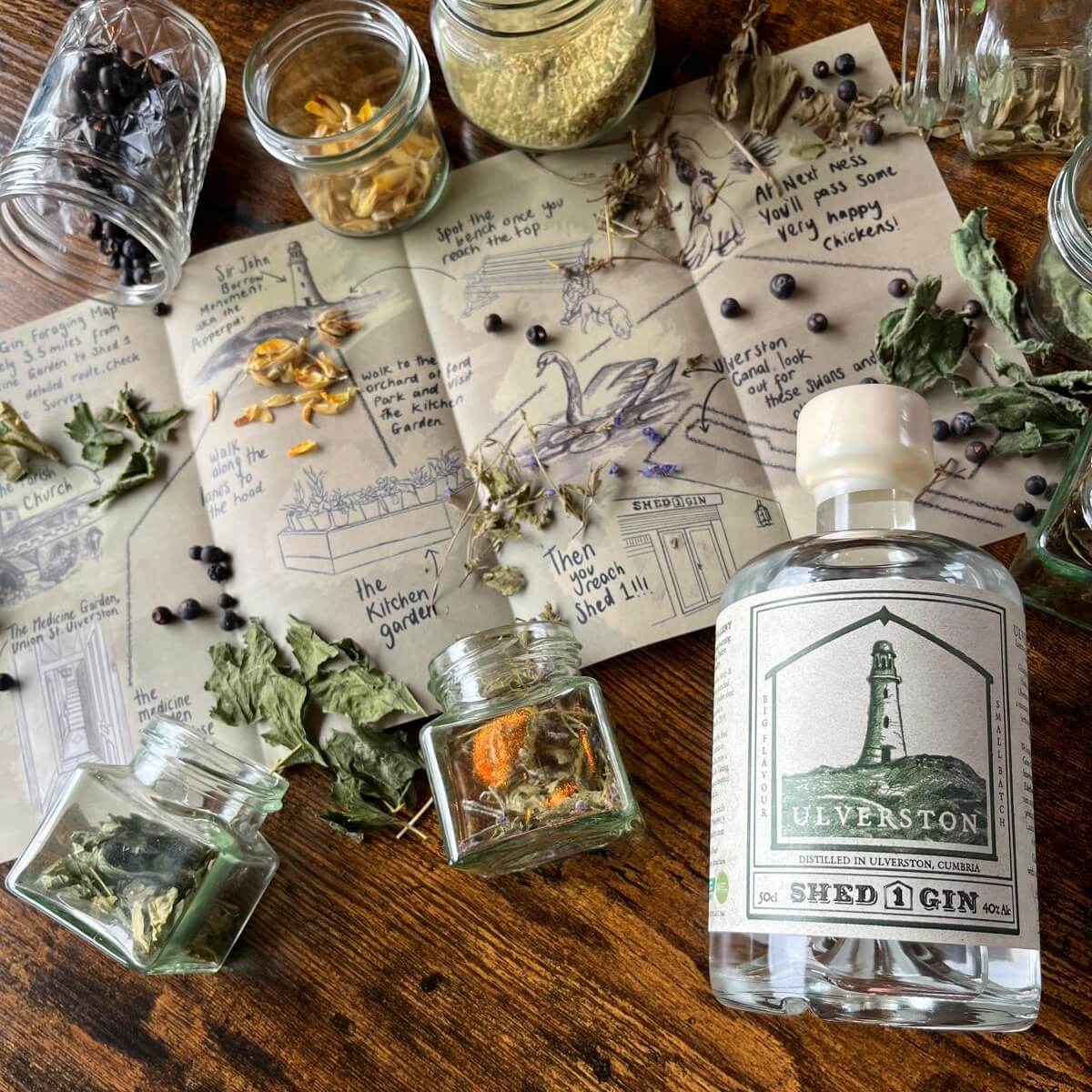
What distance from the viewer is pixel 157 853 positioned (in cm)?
86

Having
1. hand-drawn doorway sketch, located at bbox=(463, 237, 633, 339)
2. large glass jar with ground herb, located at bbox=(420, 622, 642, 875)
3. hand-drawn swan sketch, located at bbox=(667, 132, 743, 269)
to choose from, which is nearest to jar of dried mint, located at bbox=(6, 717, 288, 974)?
large glass jar with ground herb, located at bbox=(420, 622, 642, 875)

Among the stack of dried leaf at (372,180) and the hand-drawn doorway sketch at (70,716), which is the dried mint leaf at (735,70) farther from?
the hand-drawn doorway sketch at (70,716)

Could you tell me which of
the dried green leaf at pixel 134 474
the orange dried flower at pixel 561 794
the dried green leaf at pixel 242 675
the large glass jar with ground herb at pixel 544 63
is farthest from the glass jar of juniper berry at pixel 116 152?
the orange dried flower at pixel 561 794

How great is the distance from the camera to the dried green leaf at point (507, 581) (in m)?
0.96

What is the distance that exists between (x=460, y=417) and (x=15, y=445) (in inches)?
18.0

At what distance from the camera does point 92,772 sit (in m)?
0.89

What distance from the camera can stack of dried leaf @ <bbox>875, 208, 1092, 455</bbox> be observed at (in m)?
0.91

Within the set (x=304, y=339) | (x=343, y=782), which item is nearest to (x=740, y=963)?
(x=343, y=782)

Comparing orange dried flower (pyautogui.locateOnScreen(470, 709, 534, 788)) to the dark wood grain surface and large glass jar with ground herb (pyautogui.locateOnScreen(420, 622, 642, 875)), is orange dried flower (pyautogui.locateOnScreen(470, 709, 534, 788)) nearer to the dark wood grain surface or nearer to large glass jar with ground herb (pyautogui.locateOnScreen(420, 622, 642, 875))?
large glass jar with ground herb (pyautogui.locateOnScreen(420, 622, 642, 875))

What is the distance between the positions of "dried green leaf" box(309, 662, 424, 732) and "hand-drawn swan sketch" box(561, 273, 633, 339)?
0.39 m

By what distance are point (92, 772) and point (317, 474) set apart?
1.12 ft

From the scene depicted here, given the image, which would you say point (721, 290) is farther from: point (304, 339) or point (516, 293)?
point (304, 339)

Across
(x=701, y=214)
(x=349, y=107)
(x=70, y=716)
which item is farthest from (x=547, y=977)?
(x=349, y=107)

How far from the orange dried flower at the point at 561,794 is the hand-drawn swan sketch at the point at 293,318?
20.1 inches
